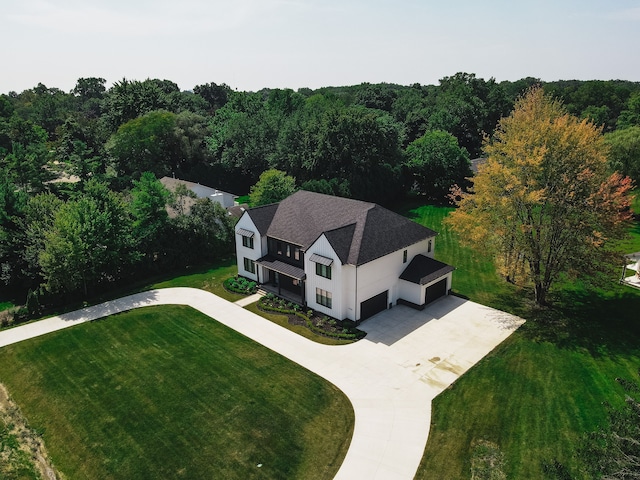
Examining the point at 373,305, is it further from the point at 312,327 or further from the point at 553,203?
the point at 553,203

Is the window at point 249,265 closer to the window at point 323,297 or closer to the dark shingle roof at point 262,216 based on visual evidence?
the dark shingle roof at point 262,216

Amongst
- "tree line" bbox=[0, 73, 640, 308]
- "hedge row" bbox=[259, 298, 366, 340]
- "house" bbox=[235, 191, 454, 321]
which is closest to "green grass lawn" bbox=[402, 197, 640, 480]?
"house" bbox=[235, 191, 454, 321]

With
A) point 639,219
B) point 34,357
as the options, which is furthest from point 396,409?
point 639,219

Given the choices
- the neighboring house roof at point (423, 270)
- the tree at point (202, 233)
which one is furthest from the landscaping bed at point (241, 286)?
the neighboring house roof at point (423, 270)

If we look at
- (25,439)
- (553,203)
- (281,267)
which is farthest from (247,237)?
(553,203)

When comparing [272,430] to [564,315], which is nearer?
[272,430]

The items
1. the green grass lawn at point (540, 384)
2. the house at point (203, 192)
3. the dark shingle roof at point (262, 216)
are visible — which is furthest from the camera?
the house at point (203, 192)

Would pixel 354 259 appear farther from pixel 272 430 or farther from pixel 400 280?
pixel 272 430
